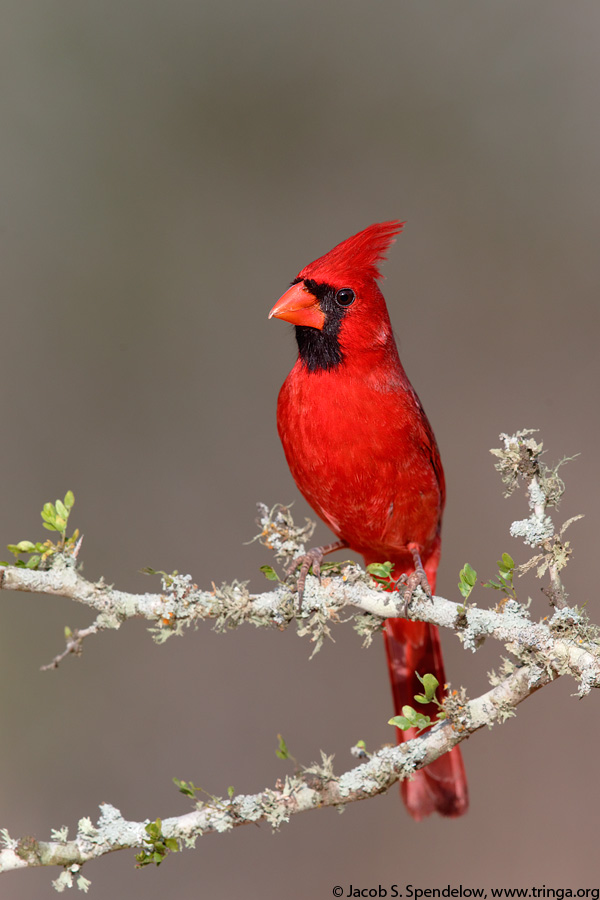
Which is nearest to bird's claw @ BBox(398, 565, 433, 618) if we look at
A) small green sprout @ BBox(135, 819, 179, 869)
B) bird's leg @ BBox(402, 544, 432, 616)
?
bird's leg @ BBox(402, 544, 432, 616)

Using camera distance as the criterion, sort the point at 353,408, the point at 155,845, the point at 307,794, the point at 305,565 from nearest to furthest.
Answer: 1. the point at 155,845
2. the point at 307,794
3. the point at 305,565
4. the point at 353,408

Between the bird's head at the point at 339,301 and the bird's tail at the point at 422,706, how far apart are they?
2.81ft

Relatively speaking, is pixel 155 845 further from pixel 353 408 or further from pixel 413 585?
pixel 353 408

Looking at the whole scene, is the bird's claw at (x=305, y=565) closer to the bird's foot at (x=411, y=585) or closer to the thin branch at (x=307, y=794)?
the bird's foot at (x=411, y=585)

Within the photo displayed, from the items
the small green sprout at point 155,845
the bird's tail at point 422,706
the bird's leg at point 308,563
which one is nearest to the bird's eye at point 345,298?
the bird's leg at point 308,563

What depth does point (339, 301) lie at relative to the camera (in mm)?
2287

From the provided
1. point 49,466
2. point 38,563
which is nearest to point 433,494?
point 38,563

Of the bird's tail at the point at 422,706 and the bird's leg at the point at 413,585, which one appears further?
the bird's tail at the point at 422,706

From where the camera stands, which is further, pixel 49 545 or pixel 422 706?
pixel 422 706

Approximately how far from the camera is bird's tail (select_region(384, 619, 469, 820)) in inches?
103

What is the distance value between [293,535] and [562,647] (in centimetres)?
67

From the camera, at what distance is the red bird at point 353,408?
7.36 ft

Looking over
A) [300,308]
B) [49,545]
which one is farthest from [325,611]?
[300,308]

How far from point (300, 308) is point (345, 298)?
0.12m
